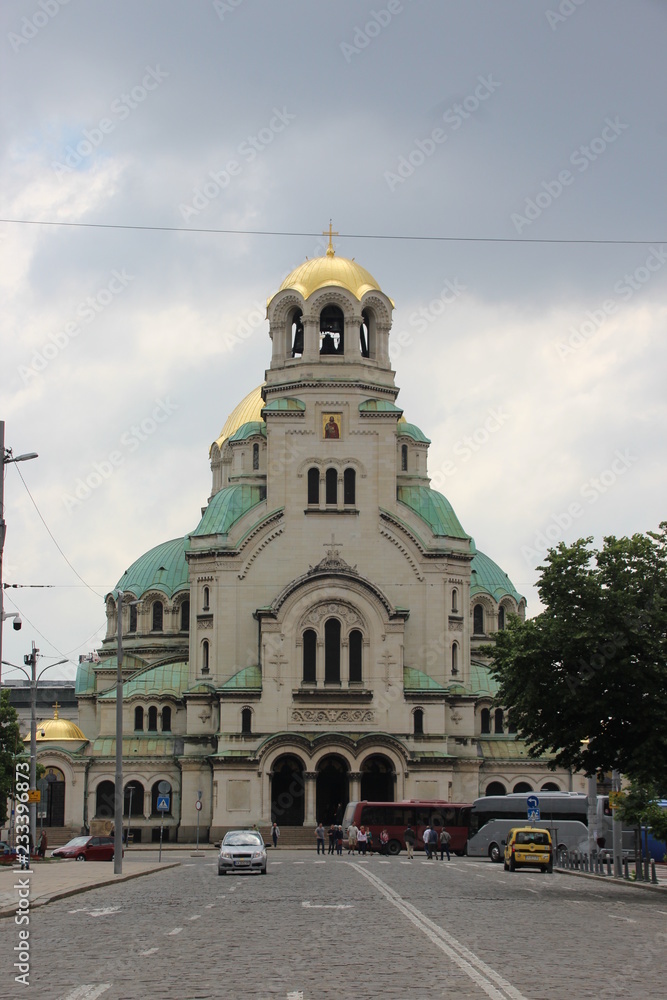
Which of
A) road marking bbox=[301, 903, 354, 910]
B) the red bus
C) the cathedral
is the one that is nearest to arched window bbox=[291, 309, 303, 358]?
the cathedral

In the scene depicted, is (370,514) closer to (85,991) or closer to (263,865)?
(263,865)

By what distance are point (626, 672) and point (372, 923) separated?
1469 centimetres

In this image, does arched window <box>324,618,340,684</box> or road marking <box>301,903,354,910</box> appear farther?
arched window <box>324,618,340,684</box>

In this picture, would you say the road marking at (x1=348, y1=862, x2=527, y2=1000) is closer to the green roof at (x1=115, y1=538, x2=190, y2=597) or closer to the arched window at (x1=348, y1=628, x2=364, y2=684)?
the arched window at (x1=348, y1=628, x2=364, y2=684)

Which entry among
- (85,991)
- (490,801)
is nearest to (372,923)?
(85,991)

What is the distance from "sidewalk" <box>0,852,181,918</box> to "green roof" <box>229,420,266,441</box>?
44.5 meters

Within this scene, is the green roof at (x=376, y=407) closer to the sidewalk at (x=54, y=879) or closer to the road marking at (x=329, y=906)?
the sidewalk at (x=54, y=879)

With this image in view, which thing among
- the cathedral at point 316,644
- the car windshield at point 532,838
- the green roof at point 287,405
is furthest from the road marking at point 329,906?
the green roof at point 287,405

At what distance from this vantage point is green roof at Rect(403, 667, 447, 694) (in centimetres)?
7850

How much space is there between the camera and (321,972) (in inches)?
616

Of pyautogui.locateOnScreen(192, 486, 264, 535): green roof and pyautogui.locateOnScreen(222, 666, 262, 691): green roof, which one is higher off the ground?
pyautogui.locateOnScreen(192, 486, 264, 535): green roof

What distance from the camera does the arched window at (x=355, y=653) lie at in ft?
258

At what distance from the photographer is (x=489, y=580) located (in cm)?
10025

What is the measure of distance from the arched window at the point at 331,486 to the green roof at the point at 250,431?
34.8 ft
